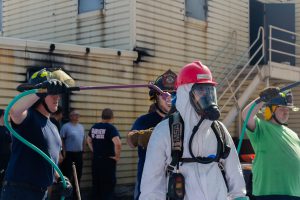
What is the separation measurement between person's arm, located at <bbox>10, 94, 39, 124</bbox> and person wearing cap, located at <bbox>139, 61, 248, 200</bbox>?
1.02m

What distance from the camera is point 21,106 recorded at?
3.70 metres

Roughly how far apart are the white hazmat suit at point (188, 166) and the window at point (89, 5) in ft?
29.7

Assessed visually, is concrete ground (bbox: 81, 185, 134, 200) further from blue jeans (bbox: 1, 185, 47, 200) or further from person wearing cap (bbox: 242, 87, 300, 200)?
blue jeans (bbox: 1, 185, 47, 200)

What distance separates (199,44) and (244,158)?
11.5 feet

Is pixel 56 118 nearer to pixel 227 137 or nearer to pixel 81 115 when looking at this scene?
pixel 81 115

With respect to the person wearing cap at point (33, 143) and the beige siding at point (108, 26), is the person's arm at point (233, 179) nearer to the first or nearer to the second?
the person wearing cap at point (33, 143)

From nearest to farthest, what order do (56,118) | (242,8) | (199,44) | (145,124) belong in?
(145,124) → (56,118) → (199,44) → (242,8)

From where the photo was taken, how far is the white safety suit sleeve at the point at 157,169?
3.17 m

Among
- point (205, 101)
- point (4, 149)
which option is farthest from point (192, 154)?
point (4, 149)

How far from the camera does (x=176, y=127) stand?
128 inches

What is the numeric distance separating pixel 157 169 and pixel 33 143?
3.95ft

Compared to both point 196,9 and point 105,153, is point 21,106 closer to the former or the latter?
point 105,153

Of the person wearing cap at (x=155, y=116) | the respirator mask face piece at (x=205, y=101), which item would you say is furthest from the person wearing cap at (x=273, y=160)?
the respirator mask face piece at (x=205, y=101)

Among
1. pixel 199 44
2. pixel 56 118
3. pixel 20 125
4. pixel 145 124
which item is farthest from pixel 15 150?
pixel 199 44
